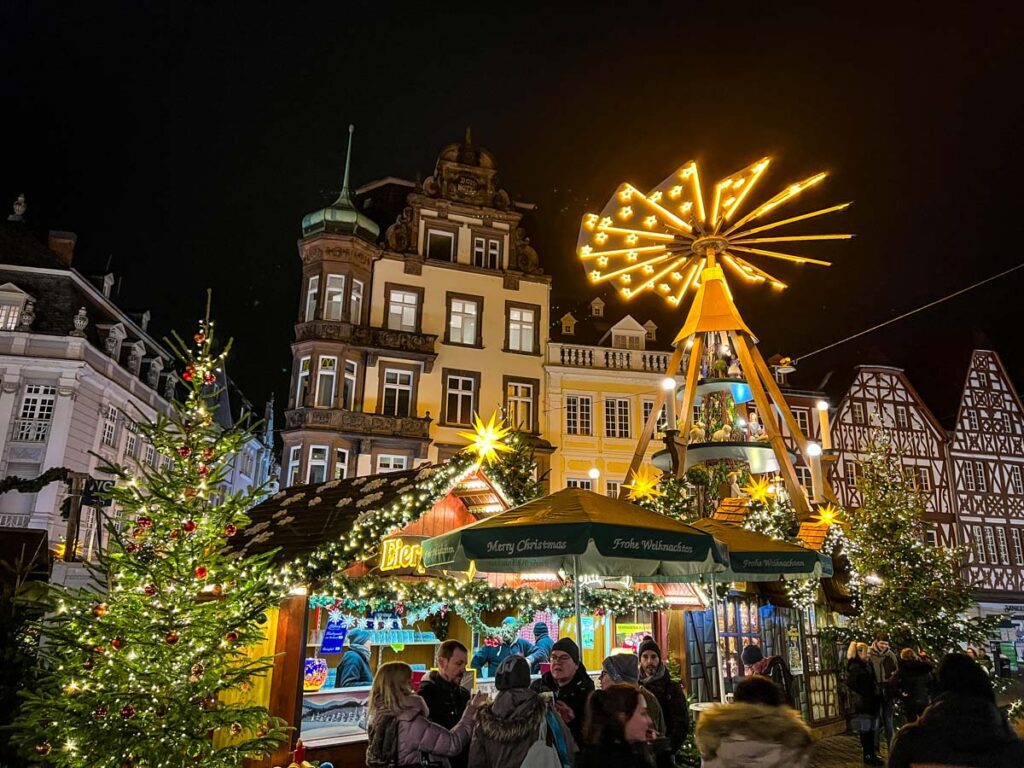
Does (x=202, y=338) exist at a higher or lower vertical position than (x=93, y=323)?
lower

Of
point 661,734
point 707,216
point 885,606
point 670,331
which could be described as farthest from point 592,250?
point 670,331

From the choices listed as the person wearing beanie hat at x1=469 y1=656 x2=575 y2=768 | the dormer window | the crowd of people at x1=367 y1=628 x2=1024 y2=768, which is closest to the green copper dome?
the dormer window

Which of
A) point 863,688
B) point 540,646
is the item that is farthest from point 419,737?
point 863,688

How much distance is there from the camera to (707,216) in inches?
696

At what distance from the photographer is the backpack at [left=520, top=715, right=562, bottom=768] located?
400cm

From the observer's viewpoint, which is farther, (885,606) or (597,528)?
(885,606)

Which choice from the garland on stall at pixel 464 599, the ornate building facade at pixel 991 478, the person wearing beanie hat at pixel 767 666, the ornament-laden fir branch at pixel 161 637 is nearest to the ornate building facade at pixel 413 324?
the garland on stall at pixel 464 599

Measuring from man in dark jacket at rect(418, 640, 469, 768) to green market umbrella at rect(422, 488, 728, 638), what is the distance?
1137 mm

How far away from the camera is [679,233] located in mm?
17422

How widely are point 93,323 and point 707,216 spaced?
89.5ft

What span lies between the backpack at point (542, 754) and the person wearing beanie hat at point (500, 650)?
15.8 ft

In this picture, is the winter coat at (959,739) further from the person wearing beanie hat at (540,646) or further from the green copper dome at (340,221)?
the green copper dome at (340,221)

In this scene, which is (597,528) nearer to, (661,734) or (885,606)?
(661,734)

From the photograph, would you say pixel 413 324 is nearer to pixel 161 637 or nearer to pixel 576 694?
pixel 161 637
